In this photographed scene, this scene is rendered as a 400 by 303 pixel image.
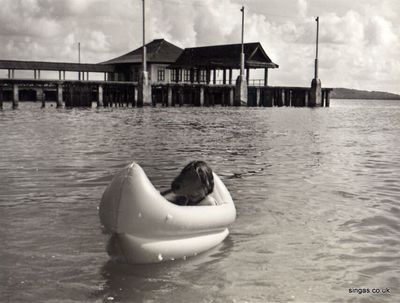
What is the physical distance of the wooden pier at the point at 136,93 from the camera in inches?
1876

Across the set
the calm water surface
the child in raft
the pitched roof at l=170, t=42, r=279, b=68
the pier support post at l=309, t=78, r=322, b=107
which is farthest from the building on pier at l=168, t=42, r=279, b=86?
the child in raft

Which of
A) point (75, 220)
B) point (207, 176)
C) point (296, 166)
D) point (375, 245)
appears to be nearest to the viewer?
point (207, 176)

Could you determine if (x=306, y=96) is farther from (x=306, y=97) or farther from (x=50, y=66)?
(x=50, y=66)

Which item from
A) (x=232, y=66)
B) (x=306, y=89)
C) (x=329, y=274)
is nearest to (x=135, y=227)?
(x=329, y=274)

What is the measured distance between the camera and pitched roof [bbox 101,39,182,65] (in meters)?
56.0

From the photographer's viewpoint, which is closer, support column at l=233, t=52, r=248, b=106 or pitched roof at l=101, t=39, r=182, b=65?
support column at l=233, t=52, r=248, b=106

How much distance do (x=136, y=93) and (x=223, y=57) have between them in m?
9.52

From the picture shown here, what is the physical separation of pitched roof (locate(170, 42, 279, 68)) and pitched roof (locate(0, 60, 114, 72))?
786 centimetres

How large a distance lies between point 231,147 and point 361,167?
4902 millimetres

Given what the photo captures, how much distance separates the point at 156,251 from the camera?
5363mm

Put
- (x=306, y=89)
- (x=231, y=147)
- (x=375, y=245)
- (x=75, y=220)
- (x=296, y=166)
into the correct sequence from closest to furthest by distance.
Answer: (x=375, y=245)
(x=75, y=220)
(x=296, y=166)
(x=231, y=147)
(x=306, y=89)

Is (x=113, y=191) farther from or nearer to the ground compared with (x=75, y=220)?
farther from the ground

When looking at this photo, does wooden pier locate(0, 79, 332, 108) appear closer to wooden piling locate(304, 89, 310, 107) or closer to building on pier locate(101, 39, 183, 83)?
wooden piling locate(304, 89, 310, 107)

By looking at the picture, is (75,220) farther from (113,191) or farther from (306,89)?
(306,89)
